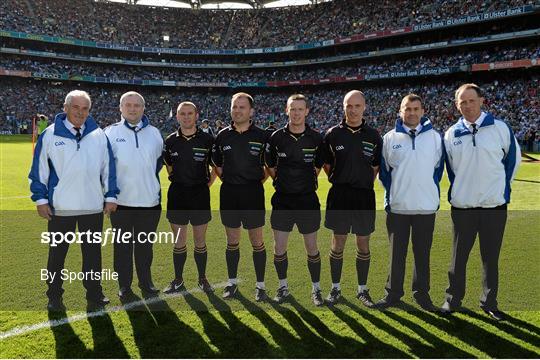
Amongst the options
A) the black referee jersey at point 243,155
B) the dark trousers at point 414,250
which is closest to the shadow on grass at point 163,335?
the black referee jersey at point 243,155

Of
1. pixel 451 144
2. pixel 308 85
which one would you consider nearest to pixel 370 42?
pixel 308 85

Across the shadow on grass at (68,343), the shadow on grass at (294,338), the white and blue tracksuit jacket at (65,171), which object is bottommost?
the shadow on grass at (68,343)

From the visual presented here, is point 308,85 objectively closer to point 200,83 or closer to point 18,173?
point 200,83

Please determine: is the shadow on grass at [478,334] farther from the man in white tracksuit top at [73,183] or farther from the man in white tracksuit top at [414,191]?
the man in white tracksuit top at [73,183]

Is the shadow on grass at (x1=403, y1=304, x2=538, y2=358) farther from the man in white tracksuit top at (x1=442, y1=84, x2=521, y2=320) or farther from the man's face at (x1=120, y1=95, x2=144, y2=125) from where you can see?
the man's face at (x1=120, y1=95, x2=144, y2=125)

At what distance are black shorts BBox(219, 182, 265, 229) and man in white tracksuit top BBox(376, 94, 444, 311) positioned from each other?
1.44 metres

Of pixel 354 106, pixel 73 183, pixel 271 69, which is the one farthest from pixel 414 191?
pixel 271 69

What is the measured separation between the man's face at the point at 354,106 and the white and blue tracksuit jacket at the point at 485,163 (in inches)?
39.7

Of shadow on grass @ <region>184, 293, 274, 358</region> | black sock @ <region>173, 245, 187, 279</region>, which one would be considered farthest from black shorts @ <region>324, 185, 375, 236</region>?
black sock @ <region>173, 245, 187, 279</region>

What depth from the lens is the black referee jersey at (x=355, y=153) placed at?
4.70 metres

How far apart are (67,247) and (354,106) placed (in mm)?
3317

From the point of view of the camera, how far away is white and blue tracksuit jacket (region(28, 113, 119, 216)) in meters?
4.32

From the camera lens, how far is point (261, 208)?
4922mm

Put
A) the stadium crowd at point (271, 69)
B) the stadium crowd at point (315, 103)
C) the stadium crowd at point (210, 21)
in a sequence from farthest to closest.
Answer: the stadium crowd at point (210, 21) < the stadium crowd at point (271, 69) < the stadium crowd at point (315, 103)
